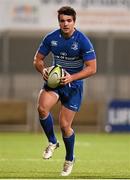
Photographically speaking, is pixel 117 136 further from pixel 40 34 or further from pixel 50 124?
pixel 50 124

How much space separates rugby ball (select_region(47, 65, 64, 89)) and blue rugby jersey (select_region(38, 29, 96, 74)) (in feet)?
0.61

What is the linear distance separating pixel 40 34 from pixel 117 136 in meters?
4.48

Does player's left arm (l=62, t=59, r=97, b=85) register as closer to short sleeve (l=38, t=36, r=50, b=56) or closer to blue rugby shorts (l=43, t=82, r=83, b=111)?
blue rugby shorts (l=43, t=82, r=83, b=111)

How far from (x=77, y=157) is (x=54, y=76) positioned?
201 inches

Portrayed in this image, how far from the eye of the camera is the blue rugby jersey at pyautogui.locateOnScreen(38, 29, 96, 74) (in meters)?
11.7

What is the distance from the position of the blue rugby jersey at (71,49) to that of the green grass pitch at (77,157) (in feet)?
5.08

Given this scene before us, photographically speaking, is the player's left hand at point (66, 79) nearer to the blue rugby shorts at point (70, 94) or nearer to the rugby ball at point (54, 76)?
the rugby ball at point (54, 76)

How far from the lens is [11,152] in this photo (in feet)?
57.8

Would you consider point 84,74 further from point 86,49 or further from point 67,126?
point 67,126

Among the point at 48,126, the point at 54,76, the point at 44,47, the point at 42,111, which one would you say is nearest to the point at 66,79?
the point at 54,76

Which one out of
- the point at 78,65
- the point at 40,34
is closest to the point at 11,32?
the point at 40,34

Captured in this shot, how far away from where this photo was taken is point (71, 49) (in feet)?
38.3

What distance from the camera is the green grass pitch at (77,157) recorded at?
12312 mm

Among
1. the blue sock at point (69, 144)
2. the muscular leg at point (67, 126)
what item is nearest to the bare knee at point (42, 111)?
the muscular leg at point (67, 126)
